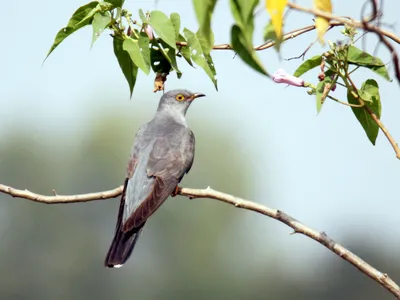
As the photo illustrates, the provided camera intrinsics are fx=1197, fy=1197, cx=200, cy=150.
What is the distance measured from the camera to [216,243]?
7856 centimetres

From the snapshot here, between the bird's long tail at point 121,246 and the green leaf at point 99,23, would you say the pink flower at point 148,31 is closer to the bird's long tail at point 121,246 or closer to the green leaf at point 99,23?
→ the green leaf at point 99,23

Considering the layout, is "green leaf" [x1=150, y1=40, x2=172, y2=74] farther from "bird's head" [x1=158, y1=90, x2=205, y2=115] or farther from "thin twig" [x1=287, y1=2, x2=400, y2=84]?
"bird's head" [x1=158, y1=90, x2=205, y2=115]

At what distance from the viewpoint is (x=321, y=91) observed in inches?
173

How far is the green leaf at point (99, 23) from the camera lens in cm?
453

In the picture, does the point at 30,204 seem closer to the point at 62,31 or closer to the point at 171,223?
the point at 171,223

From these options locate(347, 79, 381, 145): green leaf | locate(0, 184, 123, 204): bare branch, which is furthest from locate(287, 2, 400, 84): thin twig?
locate(0, 184, 123, 204): bare branch

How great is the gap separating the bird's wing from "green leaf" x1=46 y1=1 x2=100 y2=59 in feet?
6.97

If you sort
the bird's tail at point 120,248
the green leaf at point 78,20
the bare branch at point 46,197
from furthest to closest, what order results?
1. the bird's tail at point 120,248
2. the bare branch at point 46,197
3. the green leaf at point 78,20

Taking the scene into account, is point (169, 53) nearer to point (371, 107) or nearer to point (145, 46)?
point (145, 46)

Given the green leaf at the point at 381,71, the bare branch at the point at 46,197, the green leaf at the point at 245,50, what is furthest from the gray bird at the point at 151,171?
the green leaf at the point at 245,50

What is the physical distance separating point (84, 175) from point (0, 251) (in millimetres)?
8657

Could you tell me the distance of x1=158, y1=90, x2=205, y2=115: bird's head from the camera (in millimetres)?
8453

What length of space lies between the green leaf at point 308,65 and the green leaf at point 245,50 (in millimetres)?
1605

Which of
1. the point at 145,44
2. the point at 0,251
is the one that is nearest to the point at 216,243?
the point at 0,251
